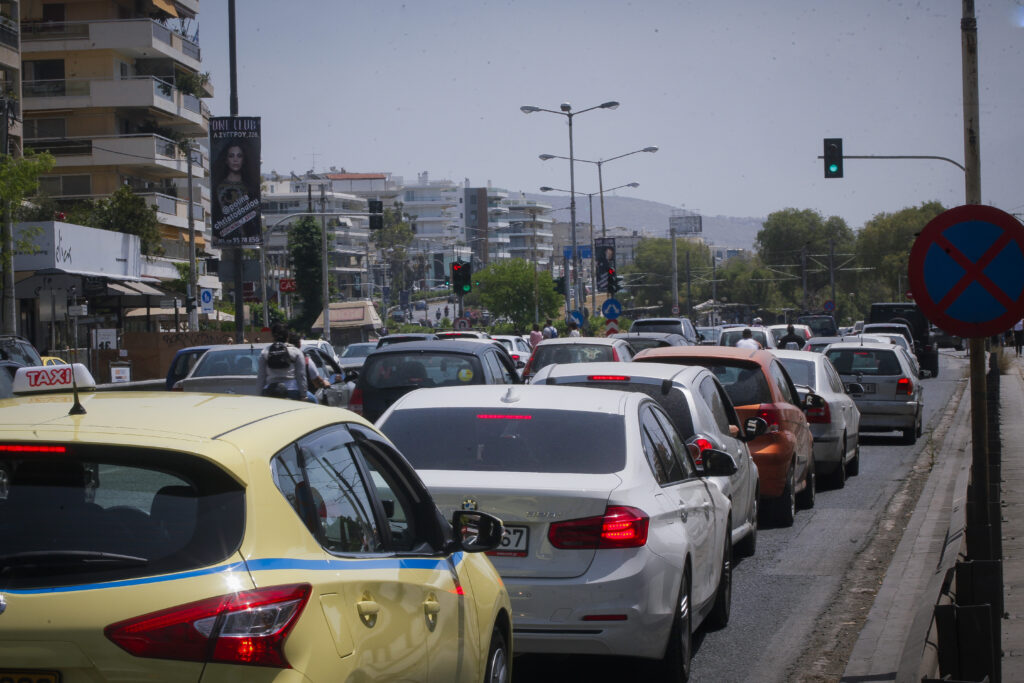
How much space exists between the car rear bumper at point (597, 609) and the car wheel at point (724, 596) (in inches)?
71.2

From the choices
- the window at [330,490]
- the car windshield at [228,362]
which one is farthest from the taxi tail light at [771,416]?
the window at [330,490]

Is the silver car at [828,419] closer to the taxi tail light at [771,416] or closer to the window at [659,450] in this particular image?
the taxi tail light at [771,416]

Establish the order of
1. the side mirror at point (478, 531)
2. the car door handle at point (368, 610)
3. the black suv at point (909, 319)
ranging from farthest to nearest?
1. the black suv at point (909, 319)
2. the side mirror at point (478, 531)
3. the car door handle at point (368, 610)

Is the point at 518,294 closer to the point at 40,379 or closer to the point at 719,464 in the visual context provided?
the point at 719,464

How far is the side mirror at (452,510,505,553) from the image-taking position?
439 centimetres

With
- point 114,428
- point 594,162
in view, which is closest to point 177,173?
point 594,162

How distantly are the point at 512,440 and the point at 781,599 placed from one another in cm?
320

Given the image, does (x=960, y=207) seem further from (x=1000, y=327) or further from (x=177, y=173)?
(x=177, y=173)

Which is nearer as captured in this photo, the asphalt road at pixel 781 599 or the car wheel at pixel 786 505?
the asphalt road at pixel 781 599

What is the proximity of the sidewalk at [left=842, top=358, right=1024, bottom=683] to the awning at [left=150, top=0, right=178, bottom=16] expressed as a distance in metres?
52.9

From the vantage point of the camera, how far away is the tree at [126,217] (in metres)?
52.9

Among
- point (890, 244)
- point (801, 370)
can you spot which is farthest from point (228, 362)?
point (890, 244)

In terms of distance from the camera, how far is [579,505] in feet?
19.2

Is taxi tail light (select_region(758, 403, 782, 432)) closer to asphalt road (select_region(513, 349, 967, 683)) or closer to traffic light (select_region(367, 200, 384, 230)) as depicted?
asphalt road (select_region(513, 349, 967, 683))
